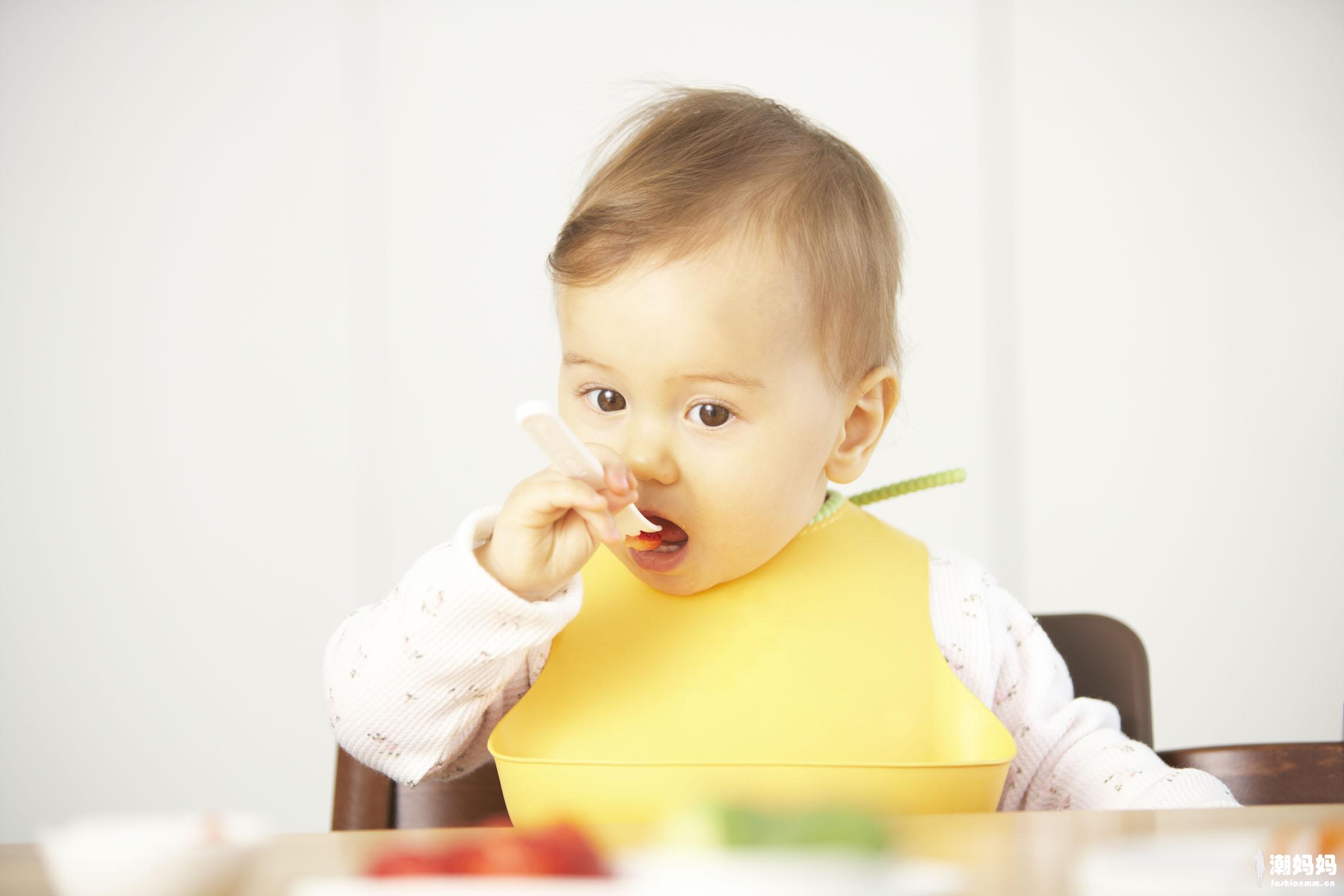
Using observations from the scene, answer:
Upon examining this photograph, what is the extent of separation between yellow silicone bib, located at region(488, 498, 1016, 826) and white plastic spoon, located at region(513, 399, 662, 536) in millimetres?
111

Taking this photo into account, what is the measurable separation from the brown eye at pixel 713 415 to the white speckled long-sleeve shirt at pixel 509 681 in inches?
6.4

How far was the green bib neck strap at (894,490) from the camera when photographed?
1.15 m

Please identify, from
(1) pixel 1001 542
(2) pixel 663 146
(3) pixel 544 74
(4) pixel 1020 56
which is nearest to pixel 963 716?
(2) pixel 663 146

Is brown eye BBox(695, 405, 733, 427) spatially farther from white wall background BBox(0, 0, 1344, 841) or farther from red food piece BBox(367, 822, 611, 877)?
white wall background BBox(0, 0, 1344, 841)

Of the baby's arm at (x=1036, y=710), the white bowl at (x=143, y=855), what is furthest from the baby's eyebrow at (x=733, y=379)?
the white bowl at (x=143, y=855)

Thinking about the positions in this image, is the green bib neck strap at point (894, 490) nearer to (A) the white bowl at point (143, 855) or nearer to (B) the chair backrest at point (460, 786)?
(B) the chair backrest at point (460, 786)

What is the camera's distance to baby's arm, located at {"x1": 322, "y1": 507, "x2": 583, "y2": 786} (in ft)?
2.95

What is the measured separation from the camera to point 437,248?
8.57 ft

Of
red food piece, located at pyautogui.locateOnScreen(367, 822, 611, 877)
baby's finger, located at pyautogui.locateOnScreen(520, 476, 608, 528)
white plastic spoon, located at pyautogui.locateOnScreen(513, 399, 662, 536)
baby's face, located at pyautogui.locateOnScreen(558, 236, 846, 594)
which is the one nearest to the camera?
red food piece, located at pyautogui.locateOnScreen(367, 822, 611, 877)

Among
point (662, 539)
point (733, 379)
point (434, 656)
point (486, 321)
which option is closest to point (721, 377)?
point (733, 379)

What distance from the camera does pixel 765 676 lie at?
0.99 metres

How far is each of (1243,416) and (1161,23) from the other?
0.87 meters

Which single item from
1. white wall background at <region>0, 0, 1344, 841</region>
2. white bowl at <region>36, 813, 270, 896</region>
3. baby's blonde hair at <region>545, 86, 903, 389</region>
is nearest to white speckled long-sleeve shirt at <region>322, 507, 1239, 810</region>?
baby's blonde hair at <region>545, 86, 903, 389</region>

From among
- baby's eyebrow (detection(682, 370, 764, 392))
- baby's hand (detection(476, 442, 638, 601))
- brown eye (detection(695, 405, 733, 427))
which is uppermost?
baby's eyebrow (detection(682, 370, 764, 392))
